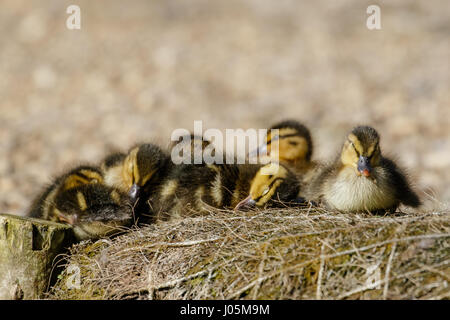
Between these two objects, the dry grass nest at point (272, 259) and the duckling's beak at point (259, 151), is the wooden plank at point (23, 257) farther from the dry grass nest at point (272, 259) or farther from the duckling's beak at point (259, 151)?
the duckling's beak at point (259, 151)

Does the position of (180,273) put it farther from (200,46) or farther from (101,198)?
(200,46)

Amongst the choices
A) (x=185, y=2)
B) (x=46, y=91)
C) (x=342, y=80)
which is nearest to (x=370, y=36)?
(x=342, y=80)

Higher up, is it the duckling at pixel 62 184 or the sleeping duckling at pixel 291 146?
the sleeping duckling at pixel 291 146

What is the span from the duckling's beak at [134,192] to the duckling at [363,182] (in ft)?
4.98

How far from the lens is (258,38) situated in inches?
574

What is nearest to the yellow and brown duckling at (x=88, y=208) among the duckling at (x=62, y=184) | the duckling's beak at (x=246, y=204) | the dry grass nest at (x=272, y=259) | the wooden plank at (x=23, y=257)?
the duckling at (x=62, y=184)

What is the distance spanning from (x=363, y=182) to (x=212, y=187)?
1.33m

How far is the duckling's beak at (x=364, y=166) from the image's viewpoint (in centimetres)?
498

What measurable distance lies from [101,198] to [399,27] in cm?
1080

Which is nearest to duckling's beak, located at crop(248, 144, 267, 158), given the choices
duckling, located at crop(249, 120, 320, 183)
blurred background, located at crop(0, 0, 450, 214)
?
duckling, located at crop(249, 120, 320, 183)

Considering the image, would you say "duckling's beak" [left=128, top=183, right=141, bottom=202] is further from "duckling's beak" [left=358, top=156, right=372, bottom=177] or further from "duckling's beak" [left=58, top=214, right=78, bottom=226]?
"duckling's beak" [left=358, top=156, right=372, bottom=177]

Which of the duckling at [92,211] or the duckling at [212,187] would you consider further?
the duckling at [212,187]

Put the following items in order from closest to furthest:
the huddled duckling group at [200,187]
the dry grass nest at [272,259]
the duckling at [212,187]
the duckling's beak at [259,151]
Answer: the dry grass nest at [272,259]
the huddled duckling group at [200,187]
the duckling at [212,187]
the duckling's beak at [259,151]

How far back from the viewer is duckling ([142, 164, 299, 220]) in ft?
18.1
